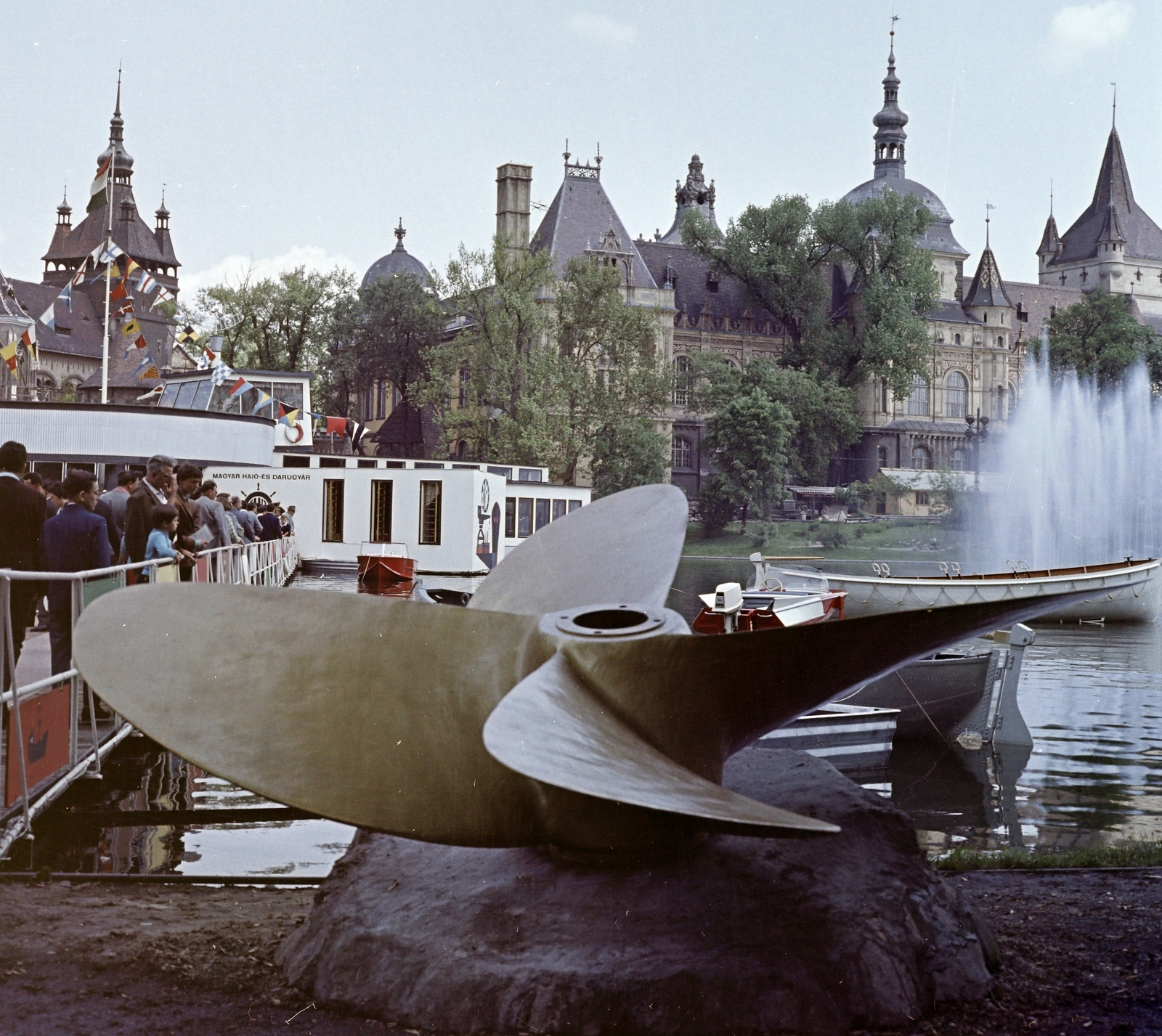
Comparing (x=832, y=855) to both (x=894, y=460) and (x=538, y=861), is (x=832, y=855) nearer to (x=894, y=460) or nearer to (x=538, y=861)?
(x=538, y=861)

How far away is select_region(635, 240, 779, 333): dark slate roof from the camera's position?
92.8m

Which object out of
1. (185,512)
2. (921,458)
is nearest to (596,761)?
(185,512)

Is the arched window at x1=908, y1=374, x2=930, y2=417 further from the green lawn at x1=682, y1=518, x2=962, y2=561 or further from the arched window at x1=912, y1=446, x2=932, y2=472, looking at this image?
the green lawn at x1=682, y1=518, x2=962, y2=561

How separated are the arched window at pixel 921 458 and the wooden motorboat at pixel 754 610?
71648mm

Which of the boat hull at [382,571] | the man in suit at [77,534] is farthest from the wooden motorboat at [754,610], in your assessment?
the boat hull at [382,571]

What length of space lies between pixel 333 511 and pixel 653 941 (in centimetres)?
3060

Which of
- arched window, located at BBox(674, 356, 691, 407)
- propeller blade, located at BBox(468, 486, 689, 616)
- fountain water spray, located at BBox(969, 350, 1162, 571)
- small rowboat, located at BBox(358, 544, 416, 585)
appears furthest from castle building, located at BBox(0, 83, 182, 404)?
propeller blade, located at BBox(468, 486, 689, 616)

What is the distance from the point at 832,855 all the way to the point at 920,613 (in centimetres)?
117

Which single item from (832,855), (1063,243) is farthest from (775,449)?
(1063,243)

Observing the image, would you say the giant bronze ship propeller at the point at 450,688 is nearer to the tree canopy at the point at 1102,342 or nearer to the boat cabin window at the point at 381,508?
the boat cabin window at the point at 381,508

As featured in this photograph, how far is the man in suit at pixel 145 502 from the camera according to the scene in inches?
388

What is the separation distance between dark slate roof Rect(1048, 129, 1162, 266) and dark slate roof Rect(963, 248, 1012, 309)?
78.0ft

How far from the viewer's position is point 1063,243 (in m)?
124

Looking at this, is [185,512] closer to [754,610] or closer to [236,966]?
[236,966]
